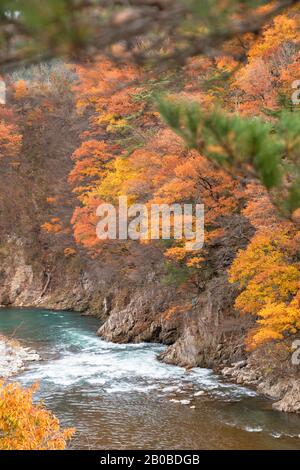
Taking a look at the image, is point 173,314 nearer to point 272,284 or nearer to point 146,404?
point 146,404

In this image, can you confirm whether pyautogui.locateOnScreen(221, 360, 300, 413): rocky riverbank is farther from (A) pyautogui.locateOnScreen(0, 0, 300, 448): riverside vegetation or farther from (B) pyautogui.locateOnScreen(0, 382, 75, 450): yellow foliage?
(B) pyautogui.locateOnScreen(0, 382, 75, 450): yellow foliage

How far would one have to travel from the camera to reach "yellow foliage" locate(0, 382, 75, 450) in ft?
24.8

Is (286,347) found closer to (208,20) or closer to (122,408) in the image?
(122,408)

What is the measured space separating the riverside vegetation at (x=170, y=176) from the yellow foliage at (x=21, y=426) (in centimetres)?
5

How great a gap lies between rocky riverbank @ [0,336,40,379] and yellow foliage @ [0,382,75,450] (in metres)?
10.0

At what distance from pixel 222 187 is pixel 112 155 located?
1443 centimetres

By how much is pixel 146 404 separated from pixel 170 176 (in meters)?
8.64

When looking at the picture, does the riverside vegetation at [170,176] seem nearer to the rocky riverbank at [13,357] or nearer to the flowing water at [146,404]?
the flowing water at [146,404]

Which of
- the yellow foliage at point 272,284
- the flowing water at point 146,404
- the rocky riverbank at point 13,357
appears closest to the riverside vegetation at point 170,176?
the yellow foliage at point 272,284

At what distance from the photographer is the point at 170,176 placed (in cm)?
1978

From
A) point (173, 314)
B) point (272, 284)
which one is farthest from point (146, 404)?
point (173, 314)

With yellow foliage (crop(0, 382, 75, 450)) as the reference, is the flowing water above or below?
below

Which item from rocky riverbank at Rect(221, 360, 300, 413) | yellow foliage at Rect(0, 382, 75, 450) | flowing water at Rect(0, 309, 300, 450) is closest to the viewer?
yellow foliage at Rect(0, 382, 75, 450)

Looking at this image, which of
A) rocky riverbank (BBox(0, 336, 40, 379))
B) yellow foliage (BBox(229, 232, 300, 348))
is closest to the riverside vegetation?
yellow foliage (BBox(229, 232, 300, 348))
